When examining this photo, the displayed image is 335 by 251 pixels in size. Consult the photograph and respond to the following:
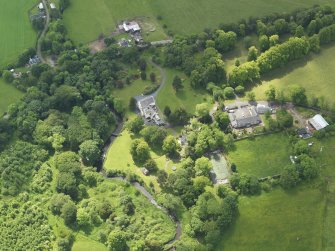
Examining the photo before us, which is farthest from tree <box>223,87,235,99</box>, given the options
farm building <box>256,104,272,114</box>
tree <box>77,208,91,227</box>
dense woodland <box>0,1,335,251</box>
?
tree <box>77,208,91,227</box>

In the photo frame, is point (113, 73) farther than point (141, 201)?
Yes

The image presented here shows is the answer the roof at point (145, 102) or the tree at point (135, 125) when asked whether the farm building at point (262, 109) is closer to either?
the roof at point (145, 102)

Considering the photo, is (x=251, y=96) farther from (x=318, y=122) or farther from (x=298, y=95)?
(x=318, y=122)

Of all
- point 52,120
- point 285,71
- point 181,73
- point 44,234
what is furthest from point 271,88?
point 44,234

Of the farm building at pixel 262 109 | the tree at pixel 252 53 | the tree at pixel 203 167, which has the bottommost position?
the tree at pixel 203 167

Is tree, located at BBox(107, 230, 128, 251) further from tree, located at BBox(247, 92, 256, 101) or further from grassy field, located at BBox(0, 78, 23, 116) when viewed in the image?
grassy field, located at BBox(0, 78, 23, 116)

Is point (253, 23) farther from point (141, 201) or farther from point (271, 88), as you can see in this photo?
point (141, 201)

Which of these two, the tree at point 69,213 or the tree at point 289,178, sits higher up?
the tree at point 69,213

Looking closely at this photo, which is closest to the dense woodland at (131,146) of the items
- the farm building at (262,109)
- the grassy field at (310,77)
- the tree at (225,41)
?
the tree at (225,41)
